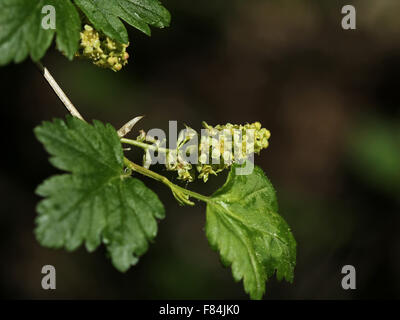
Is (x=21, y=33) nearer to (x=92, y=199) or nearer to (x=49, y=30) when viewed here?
(x=49, y=30)

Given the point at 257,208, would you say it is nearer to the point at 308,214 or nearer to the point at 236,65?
the point at 308,214

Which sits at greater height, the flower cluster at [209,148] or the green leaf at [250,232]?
the flower cluster at [209,148]

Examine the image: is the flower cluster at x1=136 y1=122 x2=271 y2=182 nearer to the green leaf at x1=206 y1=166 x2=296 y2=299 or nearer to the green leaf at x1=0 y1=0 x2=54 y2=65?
the green leaf at x1=206 y1=166 x2=296 y2=299

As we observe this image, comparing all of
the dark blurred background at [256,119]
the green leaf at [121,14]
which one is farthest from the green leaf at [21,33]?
the dark blurred background at [256,119]

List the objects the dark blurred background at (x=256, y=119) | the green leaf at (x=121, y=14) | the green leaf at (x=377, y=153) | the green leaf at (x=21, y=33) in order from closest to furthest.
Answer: the green leaf at (x=21, y=33) → the green leaf at (x=121, y=14) → the dark blurred background at (x=256, y=119) → the green leaf at (x=377, y=153)

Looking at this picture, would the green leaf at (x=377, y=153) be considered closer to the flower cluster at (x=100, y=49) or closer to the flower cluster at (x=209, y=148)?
the flower cluster at (x=209, y=148)

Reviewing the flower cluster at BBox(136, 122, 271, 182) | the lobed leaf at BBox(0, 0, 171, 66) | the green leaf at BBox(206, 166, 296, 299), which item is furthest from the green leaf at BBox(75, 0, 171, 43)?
the green leaf at BBox(206, 166, 296, 299)
